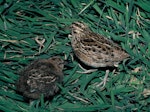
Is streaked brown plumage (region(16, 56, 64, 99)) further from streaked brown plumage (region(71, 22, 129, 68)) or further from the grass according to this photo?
streaked brown plumage (region(71, 22, 129, 68))

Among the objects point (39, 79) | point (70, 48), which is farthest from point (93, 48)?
point (39, 79)

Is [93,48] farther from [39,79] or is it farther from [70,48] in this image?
[39,79]

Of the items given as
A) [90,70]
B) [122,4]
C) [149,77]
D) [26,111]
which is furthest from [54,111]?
[122,4]

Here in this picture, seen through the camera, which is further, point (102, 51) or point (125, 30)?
point (125, 30)

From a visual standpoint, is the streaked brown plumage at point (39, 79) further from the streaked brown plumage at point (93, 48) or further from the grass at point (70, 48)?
the streaked brown plumage at point (93, 48)

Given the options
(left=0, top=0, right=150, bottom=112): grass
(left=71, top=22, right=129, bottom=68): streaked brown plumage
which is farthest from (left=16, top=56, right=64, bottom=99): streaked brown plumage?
(left=71, top=22, right=129, bottom=68): streaked brown plumage

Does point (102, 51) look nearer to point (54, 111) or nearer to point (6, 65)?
point (54, 111)

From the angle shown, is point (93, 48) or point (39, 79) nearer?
point (39, 79)
